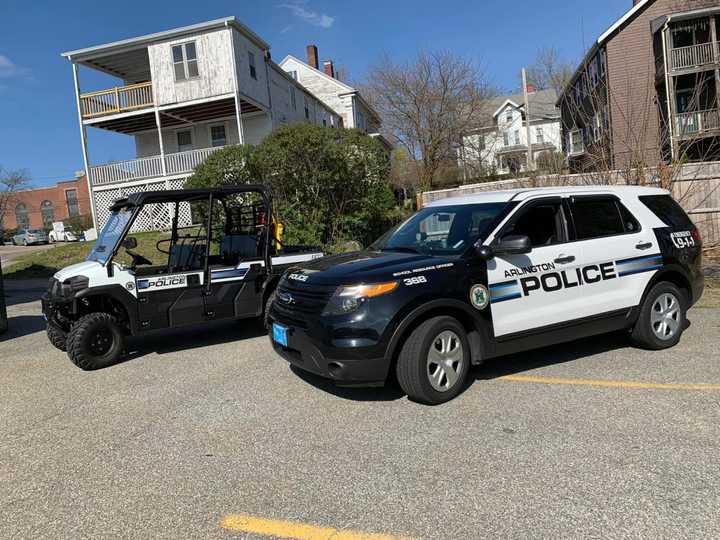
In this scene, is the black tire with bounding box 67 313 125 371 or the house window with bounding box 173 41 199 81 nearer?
the black tire with bounding box 67 313 125 371

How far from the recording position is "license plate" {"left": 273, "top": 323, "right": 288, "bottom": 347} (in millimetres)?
4816

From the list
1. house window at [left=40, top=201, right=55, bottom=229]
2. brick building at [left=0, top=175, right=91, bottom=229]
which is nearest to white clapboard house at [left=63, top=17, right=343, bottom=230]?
brick building at [left=0, top=175, right=91, bottom=229]

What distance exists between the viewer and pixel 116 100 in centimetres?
2480

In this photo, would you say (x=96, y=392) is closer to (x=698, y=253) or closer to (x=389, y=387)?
(x=389, y=387)

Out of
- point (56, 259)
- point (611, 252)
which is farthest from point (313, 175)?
point (56, 259)

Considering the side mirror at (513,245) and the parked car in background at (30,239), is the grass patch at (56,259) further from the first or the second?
the parked car in background at (30,239)

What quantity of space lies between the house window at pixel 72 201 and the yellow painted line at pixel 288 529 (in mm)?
77879

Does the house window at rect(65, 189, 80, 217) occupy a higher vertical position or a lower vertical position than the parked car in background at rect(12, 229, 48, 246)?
higher

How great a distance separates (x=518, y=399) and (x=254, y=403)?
2290mm

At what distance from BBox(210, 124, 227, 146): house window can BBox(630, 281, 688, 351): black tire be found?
956 inches

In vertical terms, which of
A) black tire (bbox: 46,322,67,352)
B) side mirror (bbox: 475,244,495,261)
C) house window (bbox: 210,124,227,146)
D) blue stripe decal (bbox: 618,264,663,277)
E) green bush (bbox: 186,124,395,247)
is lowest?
black tire (bbox: 46,322,67,352)

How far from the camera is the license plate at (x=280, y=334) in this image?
482cm

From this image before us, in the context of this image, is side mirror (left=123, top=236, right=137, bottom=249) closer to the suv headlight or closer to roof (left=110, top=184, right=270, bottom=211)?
roof (left=110, top=184, right=270, bottom=211)

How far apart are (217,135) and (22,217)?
60.1 metres
